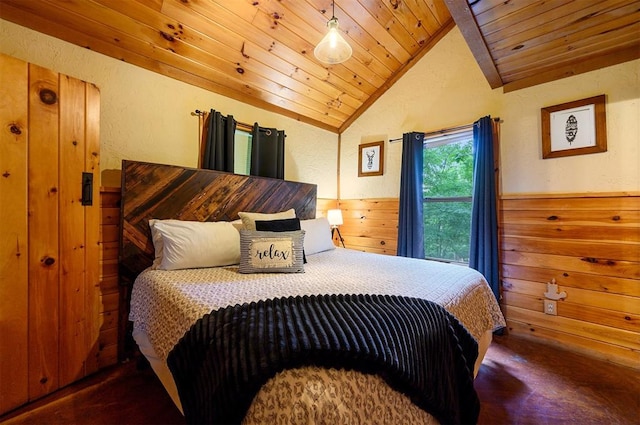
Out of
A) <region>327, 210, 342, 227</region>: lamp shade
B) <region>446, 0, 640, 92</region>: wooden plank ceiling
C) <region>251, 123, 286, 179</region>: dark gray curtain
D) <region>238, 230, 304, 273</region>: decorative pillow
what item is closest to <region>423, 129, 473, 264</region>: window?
<region>446, 0, 640, 92</region>: wooden plank ceiling

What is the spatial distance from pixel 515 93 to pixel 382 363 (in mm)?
2808

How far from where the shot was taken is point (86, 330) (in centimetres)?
164

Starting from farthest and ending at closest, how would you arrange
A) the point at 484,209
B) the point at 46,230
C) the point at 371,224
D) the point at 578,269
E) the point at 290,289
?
1. the point at 371,224
2. the point at 484,209
3. the point at 578,269
4. the point at 46,230
5. the point at 290,289

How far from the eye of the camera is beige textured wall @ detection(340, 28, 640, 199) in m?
1.95

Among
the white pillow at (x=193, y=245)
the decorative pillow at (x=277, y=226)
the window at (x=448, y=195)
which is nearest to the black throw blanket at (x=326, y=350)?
the white pillow at (x=193, y=245)

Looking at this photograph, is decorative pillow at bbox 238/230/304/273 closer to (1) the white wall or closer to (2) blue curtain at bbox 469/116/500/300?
(1) the white wall

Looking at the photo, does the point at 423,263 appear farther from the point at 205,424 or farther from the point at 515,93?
the point at 515,93

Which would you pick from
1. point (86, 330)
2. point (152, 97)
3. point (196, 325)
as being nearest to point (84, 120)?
point (152, 97)

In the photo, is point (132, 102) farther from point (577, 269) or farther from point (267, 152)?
point (577, 269)

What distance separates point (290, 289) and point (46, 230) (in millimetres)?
1444

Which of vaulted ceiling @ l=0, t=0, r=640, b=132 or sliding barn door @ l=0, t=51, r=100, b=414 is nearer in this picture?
sliding barn door @ l=0, t=51, r=100, b=414

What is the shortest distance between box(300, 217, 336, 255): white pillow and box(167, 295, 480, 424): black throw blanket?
1.27 metres

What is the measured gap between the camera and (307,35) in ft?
7.52

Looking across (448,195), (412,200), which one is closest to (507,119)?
Result: (448,195)
